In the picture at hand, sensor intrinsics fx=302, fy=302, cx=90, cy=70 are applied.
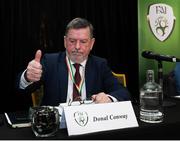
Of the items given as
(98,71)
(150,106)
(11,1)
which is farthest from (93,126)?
(11,1)

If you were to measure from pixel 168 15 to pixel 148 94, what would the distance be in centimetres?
290

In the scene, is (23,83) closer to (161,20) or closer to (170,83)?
(170,83)

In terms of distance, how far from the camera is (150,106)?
1.73m

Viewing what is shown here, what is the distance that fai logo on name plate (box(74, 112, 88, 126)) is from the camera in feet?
4.68

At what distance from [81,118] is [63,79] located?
81cm

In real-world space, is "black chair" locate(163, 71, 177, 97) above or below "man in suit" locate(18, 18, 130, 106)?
below

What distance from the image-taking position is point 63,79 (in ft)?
7.27

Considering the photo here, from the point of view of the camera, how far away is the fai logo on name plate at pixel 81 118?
143cm

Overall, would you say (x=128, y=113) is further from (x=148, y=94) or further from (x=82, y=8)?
(x=82, y=8)

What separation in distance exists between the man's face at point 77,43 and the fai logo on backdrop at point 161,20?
7.65 ft

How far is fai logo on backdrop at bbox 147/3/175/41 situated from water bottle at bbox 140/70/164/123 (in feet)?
8.87

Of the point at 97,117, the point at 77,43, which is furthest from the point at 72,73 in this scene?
the point at 97,117

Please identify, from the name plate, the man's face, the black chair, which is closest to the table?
the name plate

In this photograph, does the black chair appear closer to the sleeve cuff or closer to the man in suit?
the man in suit
